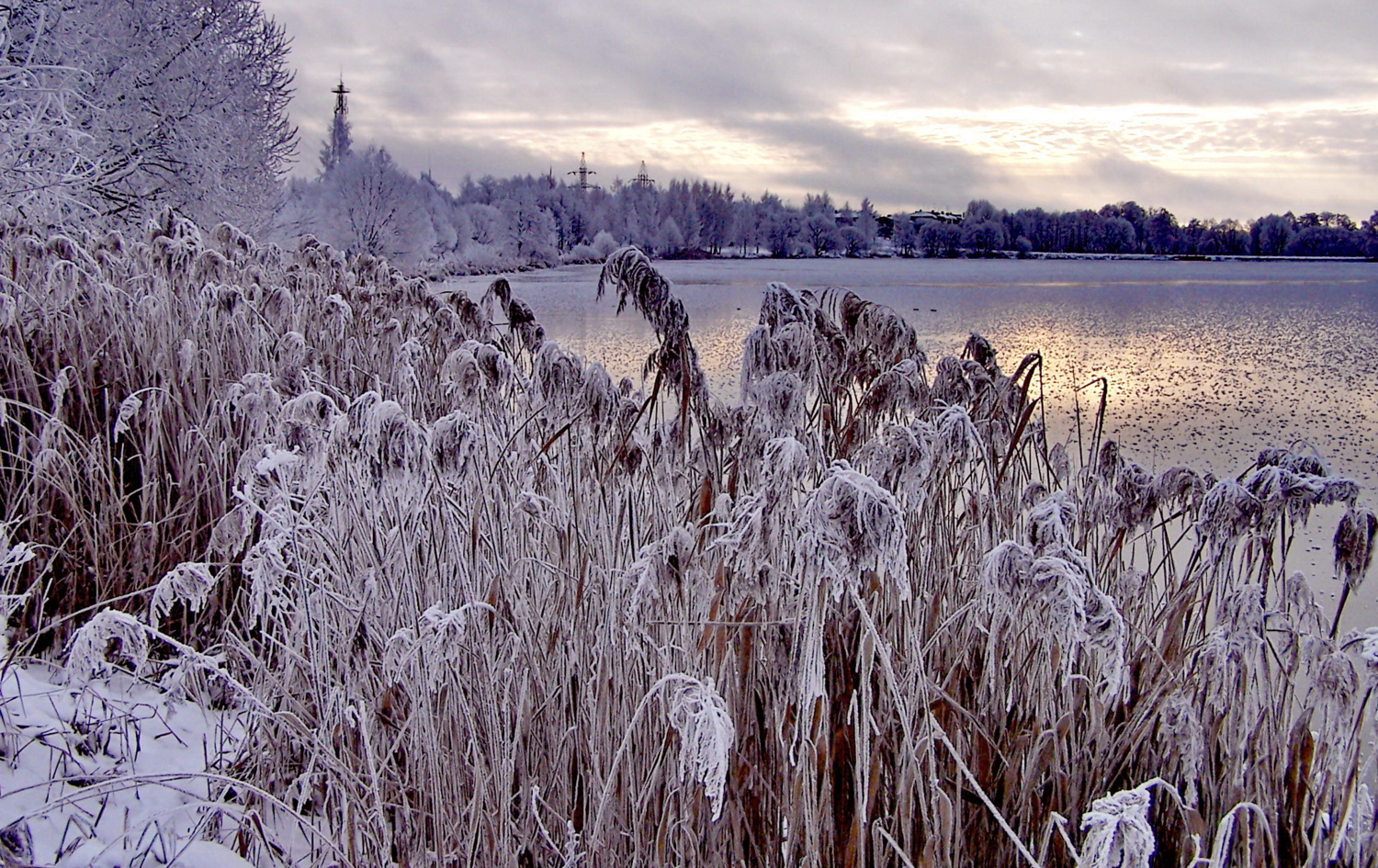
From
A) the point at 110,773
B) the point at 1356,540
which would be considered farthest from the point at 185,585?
the point at 1356,540

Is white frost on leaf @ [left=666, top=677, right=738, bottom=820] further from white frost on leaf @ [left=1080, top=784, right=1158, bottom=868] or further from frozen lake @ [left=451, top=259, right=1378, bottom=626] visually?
frozen lake @ [left=451, top=259, right=1378, bottom=626]

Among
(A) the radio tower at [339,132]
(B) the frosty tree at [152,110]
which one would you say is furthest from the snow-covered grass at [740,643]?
(A) the radio tower at [339,132]

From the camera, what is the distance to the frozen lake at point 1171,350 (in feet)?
20.9

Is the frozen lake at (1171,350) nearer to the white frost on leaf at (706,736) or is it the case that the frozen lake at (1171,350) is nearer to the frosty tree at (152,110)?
the white frost on leaf at (706,736)

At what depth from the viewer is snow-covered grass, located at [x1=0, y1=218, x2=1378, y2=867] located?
132 centimetres

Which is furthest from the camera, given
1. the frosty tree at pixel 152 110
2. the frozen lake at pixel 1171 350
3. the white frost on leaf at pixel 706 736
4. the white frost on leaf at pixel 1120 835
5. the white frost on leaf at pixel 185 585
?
the frosty tree at pixel 152 110

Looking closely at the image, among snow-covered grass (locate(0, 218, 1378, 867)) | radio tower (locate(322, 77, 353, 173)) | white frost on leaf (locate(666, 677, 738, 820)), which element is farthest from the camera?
radio tower (locate(322, 77, 353, 173))

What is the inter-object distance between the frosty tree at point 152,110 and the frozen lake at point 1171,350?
5902 mm

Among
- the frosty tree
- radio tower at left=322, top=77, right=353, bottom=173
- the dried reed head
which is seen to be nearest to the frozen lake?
the dried reed head

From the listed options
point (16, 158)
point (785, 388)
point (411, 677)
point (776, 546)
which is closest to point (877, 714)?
point (776, 546)

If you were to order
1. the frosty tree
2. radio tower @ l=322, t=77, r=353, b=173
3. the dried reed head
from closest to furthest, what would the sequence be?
the dried reed head < the frosty tree < radio tower @ l=322, t=77, r=353, b=173

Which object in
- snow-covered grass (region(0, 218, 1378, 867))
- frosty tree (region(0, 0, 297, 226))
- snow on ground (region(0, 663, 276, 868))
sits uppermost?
frosty tree (region(0, 0, 297, 226))

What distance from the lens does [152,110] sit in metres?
15.6

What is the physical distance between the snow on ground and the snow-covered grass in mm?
30
